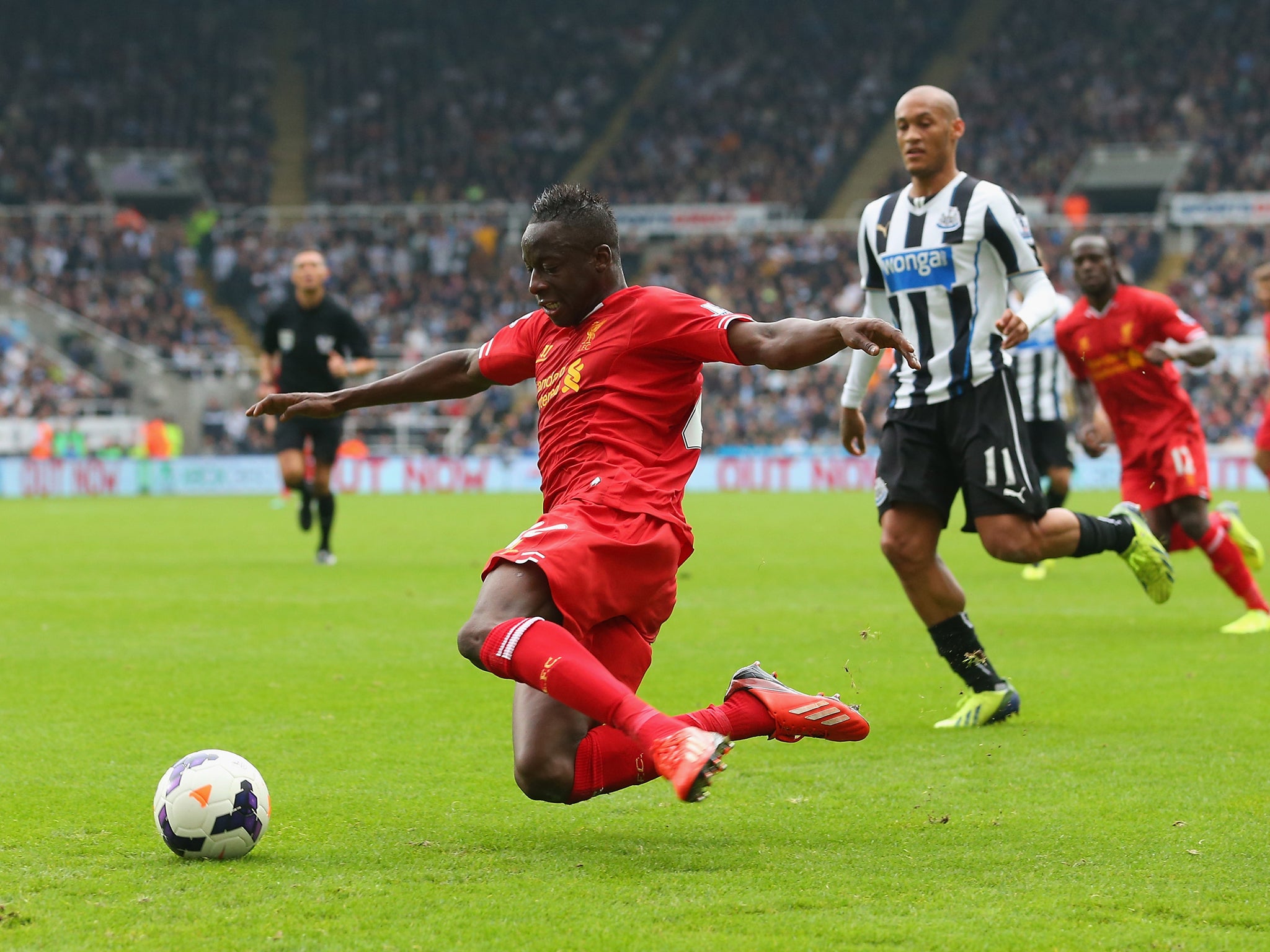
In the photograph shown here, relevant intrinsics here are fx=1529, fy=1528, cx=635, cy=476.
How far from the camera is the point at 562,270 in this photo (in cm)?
429

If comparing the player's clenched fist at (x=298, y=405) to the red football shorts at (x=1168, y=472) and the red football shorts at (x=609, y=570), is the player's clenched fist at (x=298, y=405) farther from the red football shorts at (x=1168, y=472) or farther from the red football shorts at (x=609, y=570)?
the red football shorts at (x=1168, y=472)

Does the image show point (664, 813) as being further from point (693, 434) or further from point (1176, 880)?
point (1176, 880)

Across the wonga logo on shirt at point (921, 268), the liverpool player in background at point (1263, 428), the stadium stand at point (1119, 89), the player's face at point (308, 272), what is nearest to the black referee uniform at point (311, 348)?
the player's face at point (308, 272)

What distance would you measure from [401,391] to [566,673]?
4.69 ft

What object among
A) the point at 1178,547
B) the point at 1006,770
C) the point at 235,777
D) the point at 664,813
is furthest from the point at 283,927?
the point at 1178,547

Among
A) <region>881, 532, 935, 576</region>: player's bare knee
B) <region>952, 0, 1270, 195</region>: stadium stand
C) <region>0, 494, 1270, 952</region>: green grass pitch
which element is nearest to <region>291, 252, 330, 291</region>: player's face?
<region>0, 494, 1270, 952</region>: green grass pitch

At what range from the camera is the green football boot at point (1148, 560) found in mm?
6223

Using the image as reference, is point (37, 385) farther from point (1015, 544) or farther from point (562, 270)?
point (562, 270)

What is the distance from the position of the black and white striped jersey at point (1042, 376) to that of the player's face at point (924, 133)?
503 centimetres

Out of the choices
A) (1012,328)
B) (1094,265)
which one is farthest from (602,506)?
(1094,265)

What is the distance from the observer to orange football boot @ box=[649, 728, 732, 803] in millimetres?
3340

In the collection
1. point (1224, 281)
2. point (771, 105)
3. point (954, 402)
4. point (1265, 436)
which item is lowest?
point (1265, 436)

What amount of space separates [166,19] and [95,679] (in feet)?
139

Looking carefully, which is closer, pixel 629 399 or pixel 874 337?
pixel 874 337
